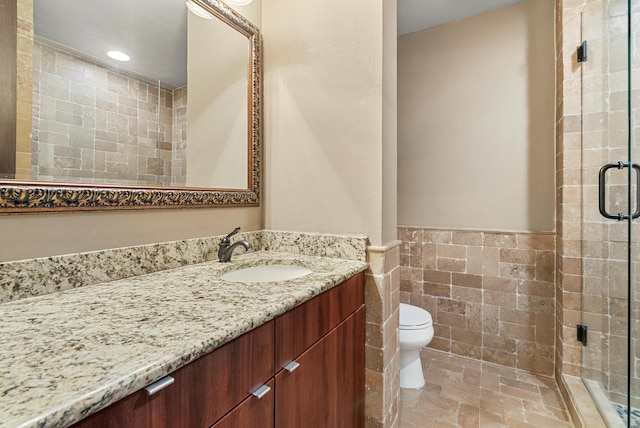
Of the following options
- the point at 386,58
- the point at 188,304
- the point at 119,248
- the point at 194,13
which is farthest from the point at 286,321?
the point at 194,13

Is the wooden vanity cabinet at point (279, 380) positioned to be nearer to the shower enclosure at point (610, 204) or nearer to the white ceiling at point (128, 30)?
the white ceiling at point (128, 30)

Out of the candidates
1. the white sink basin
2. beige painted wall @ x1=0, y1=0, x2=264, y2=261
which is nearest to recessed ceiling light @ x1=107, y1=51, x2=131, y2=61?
beige painted wall @ x1=0, y1=0, x2=264, y2=261

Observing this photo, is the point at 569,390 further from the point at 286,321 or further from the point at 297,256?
the point at 286,321

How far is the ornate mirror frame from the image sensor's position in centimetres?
79

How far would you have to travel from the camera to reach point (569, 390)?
168 cm

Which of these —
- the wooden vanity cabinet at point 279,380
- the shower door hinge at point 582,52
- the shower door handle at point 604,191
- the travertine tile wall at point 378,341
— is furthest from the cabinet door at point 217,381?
the shower door hinge at point 582,52

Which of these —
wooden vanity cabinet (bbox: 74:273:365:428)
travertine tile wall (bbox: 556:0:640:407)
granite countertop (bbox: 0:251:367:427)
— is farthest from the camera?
travertine tile wall (bbox: 556:0:640:407)

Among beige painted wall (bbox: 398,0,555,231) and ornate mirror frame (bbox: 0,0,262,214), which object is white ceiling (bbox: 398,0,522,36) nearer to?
beige painted wall (bbox: 398,0,555,231)

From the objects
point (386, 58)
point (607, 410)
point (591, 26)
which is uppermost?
point (591, 26)

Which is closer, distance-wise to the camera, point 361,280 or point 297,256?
point 361,280

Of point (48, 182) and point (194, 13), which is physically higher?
point (194, 13)

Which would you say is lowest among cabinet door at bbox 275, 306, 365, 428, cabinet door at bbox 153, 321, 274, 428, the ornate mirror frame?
cabinet door at bbox 275, 306, 365, 428

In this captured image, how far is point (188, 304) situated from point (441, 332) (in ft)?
7.14

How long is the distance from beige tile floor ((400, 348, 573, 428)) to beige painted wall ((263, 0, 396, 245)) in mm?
1076
